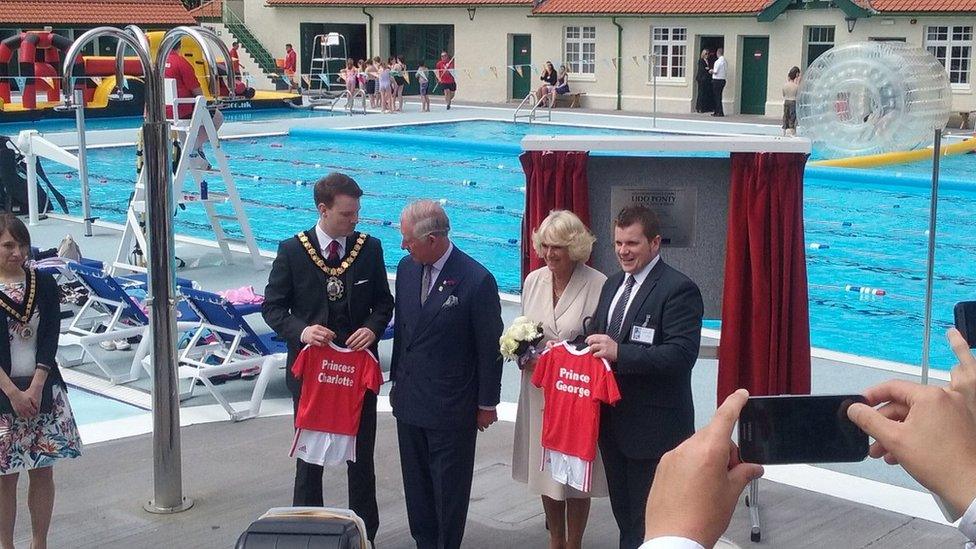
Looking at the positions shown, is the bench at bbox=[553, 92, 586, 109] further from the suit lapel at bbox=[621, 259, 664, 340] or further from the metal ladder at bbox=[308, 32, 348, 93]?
the suit lapel at bbox=[621, 259, 664, 340]

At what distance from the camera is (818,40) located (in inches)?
1222

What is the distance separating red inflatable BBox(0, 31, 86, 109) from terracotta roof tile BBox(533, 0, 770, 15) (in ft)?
46.2

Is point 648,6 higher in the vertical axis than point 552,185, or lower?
higher

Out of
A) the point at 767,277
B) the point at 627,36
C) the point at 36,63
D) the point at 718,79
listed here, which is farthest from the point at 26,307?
the point at 627,36

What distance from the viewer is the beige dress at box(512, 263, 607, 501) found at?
195 inches

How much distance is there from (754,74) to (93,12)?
23358mm

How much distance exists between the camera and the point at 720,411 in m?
1.62

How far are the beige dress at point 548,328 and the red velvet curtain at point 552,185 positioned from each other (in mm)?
561

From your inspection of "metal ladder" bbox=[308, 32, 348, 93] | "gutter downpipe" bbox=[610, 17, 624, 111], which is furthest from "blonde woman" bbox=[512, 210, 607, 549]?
"metal ladder" bbox=[308, 32, 348, 93]

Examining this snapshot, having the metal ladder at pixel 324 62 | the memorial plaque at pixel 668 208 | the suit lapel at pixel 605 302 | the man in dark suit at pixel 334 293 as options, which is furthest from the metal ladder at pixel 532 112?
the suit lapel at pixel 605 302

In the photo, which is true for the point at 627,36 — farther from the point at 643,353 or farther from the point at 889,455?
the point at 889,455

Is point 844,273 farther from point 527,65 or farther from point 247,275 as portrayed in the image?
point 527,65

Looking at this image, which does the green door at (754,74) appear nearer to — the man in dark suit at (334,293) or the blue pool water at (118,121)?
the blue pool water at (118,121)

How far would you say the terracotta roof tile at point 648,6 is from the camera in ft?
105
